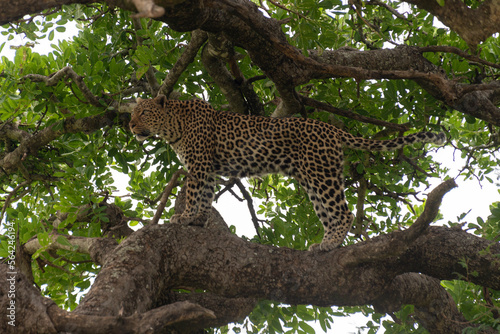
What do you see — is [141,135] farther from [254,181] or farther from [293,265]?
[293,265]

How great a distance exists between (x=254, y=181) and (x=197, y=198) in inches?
69.6

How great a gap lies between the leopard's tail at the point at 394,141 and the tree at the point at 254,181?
24 centimetres

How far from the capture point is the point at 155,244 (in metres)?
4.98

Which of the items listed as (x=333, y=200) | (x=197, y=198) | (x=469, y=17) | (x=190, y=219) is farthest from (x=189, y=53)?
(x=469, y=17)

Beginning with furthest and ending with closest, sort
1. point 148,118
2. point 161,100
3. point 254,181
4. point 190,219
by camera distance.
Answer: point 254,181 < point 161,100 < point 148,118 < point 190,219

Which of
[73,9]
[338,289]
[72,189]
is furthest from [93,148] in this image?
[338,289]

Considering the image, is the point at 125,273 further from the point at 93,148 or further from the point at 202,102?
the point at 202,102

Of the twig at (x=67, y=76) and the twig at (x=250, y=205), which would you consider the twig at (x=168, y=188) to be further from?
the twig at (x=250, y=205)

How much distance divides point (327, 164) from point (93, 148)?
296 centimetres

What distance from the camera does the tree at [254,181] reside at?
4.28 metres

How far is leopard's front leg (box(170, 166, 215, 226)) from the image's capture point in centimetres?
598

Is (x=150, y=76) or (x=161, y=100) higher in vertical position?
(x=150, y=76)

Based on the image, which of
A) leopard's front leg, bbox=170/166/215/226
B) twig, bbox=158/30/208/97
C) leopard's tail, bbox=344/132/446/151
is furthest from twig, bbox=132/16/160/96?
leopard's tail, bbox=344/132/446/151

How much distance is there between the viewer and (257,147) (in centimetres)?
587
